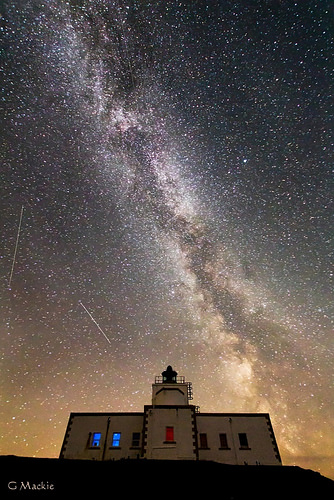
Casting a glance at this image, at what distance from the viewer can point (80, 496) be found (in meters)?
7.63

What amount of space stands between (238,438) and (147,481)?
1577 centimetres

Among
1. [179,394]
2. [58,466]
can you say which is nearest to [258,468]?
[58,466]

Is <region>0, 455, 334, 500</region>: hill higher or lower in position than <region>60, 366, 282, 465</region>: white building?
lower

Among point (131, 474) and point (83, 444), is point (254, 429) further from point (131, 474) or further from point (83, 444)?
point (131, 474)

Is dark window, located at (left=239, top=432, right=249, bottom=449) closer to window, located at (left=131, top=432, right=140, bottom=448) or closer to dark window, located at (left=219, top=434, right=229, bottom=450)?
dark window, located at (left=219, top=434, right=229, bottom=450)

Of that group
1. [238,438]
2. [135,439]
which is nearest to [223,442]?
[238,438]

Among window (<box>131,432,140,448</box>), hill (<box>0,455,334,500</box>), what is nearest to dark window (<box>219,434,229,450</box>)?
window (<box>131,432,140,448</box>)

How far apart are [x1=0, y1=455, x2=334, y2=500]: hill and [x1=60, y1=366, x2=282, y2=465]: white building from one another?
11699 millimetres

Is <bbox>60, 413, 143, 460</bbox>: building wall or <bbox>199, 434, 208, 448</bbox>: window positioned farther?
<bbox>199, 434, 208, 448</bbox>: window

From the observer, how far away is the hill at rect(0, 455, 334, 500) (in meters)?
7.57

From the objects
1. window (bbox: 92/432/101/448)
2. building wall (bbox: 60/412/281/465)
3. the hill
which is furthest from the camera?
window (bbox: 92/432/101/448)

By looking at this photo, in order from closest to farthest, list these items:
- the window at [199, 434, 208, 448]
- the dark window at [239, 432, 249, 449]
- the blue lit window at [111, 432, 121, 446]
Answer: the dark window at [239, 432, 249, 449]
the window at [199, 434, 208, 448]
the blue lit window at [111, 432, 121, 446]

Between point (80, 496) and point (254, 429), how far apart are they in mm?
17930

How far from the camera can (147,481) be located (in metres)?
8.40
